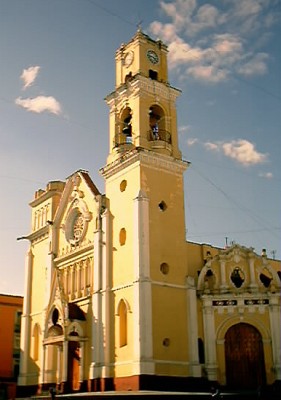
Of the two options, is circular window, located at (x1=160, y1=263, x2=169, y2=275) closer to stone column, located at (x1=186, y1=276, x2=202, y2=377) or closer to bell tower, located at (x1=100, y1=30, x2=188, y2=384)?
bell tower, located at (x1=100, y1=30, x2=188, y2=384)

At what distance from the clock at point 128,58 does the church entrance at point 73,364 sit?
57.3 ft

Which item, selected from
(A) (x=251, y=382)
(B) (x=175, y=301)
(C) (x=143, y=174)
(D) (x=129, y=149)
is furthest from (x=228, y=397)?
(D) (x=129, y=149)

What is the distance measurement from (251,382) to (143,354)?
6.11 meters

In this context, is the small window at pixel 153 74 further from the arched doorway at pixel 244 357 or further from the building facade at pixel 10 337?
the building facade at pixel 10 337

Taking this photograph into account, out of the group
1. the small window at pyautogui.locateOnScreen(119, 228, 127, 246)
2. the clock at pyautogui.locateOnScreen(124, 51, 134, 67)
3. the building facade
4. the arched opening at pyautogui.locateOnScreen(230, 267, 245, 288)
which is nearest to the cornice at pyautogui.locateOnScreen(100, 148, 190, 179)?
the small window at pyautogui.locateOnScreen(119, 228, 127, 246)

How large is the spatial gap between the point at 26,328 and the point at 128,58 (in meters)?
19.7

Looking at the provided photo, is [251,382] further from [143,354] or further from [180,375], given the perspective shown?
[143,354]

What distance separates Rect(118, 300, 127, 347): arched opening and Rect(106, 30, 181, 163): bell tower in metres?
9.04

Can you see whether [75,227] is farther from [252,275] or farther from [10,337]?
[10,337]

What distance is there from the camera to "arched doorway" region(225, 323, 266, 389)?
31.5 meters

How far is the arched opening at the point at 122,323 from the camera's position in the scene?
106 ft

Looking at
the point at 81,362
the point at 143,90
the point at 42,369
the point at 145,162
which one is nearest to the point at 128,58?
the point at 143,90

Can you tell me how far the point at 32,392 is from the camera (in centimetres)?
3912

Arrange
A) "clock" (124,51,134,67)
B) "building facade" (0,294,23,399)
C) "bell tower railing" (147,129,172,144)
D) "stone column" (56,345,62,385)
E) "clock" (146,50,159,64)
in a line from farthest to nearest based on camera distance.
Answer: "building facade" (0,294,23,399) → "clock" (124,51,134,67) → "clock" (146,50,159,64) → "bell tower railing" (147,129,172,144) → "stone column" (56,345,62,385)
